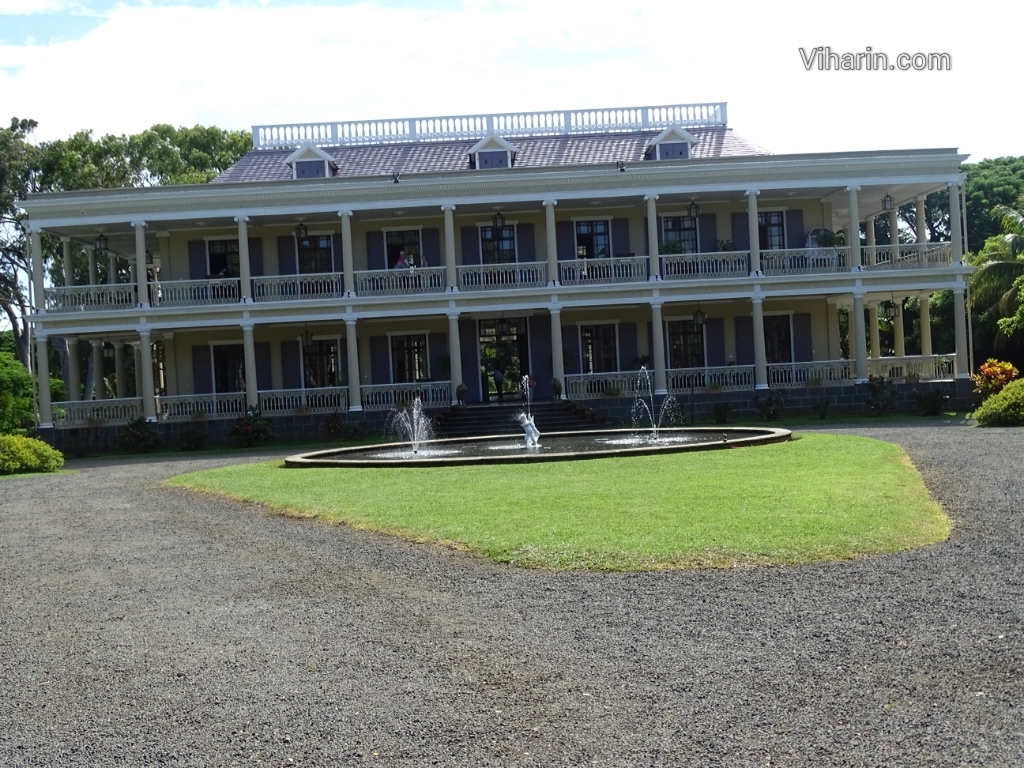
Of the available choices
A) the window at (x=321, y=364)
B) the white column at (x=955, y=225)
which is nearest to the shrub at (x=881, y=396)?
the white column at (x=955, y=225)

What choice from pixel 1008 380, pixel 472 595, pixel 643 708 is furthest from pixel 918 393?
pixel 643 708

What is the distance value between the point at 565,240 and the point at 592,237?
2.65 feet

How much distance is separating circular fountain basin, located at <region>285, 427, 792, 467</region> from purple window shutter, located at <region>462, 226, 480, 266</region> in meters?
10.1

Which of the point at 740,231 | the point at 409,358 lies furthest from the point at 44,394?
the point at 740,231

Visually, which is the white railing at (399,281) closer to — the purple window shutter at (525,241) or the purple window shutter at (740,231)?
the purple window shutter at (525,241)

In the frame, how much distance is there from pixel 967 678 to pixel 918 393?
24315 mm

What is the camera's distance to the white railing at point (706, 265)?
29.8 meters

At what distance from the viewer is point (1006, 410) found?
72.6 feet

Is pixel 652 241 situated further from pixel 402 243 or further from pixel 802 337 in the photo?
pixel 402 243

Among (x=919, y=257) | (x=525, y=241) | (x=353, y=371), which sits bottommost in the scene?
(x=353, y=371)

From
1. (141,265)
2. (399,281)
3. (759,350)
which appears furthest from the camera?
(399,281)

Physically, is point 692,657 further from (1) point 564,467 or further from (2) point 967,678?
(1) point 564,467

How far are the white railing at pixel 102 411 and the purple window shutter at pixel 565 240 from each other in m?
12.6

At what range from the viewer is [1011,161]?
54.2 m
